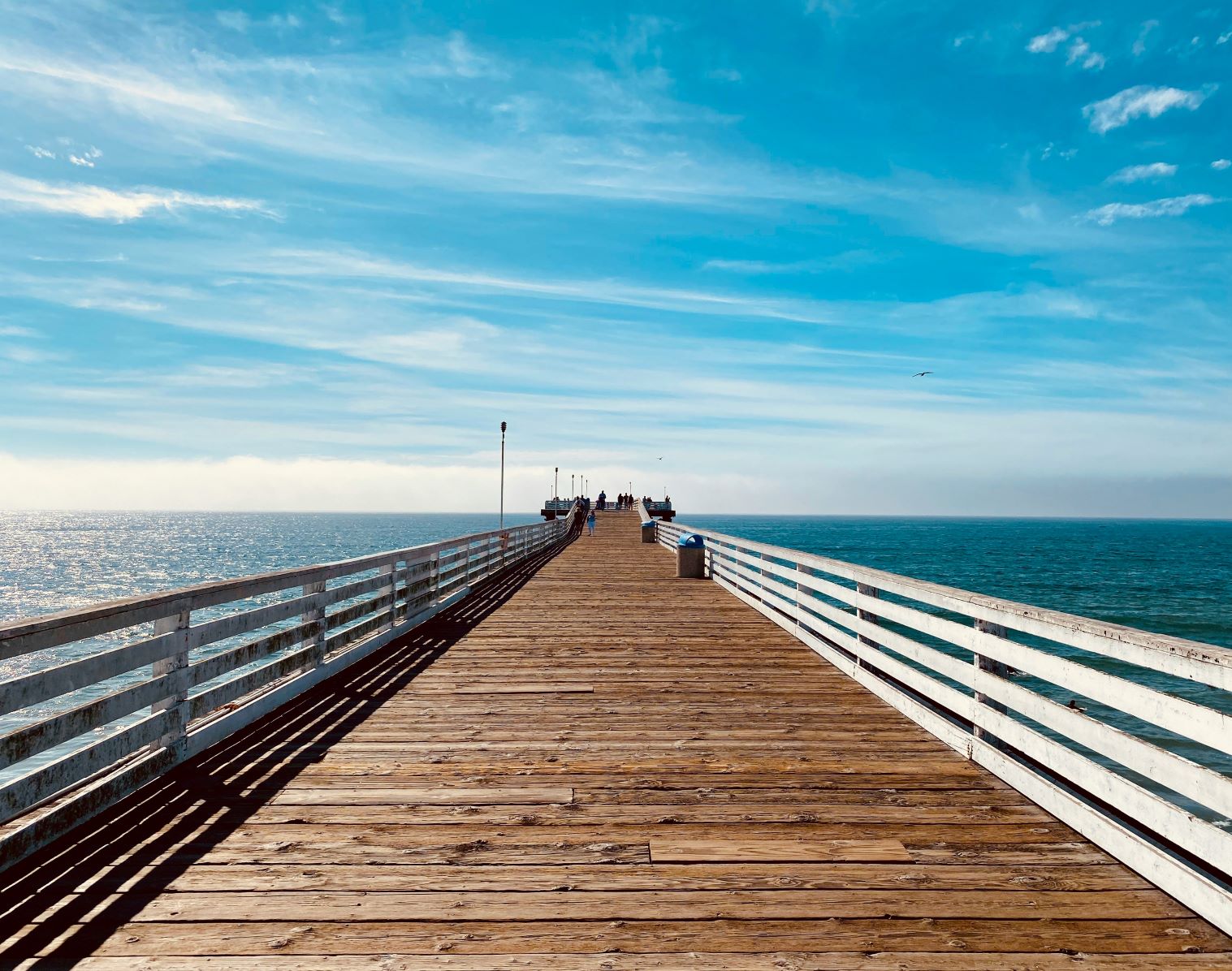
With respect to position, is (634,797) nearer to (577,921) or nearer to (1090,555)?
(577,921)

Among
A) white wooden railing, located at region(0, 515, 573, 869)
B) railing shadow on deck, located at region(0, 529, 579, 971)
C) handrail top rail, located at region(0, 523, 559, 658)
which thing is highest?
handrail top rail, located at region(0, 523, 559, 658)

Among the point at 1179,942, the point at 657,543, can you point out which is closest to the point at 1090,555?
the point at 657,543

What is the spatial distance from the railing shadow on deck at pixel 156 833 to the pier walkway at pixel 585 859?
16mm

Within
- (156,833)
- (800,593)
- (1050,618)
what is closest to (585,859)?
(156,833)

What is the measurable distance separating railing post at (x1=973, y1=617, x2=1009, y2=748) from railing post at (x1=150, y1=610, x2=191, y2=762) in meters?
5.21

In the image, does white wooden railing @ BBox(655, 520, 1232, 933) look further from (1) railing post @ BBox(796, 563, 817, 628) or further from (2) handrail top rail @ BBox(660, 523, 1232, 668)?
(1) railing post @ BBox(796, 563, 817, 628)

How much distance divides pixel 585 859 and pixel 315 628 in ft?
14.6

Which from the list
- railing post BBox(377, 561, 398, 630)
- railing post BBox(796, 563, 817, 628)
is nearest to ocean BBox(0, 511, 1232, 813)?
railing post BBox(796, 563, 817, 628)

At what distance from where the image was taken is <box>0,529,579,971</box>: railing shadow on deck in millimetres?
3334

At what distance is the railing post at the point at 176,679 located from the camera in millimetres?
A: 5078

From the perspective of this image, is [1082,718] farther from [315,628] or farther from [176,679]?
[315,628]

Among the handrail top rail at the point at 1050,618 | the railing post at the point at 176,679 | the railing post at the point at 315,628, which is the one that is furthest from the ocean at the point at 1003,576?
the railing post at the point at 176,679

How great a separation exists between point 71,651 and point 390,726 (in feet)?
104

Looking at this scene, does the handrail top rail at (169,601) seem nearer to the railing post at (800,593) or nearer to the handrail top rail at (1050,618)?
the handrail top rail at (1050,618)
